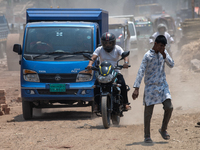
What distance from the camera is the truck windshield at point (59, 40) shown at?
316 inches

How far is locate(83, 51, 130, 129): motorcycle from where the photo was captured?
6352 millimetres

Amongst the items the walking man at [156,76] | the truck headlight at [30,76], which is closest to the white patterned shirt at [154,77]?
the walking man at [156,76]

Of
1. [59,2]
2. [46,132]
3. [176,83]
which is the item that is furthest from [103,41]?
[59,2]

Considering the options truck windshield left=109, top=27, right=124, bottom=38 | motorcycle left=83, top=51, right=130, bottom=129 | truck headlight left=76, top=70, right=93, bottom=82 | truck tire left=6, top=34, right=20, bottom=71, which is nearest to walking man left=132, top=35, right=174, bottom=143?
motorcycle left=83, top=51, right=130, bottom=129

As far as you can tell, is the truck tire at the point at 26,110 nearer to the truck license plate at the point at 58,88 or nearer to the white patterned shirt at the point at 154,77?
the truck license plate at the point at 58,88

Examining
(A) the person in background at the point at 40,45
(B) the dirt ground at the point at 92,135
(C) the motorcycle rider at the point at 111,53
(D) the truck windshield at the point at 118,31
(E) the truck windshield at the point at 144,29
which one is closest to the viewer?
(B) the dirt ground at the point at 92,135

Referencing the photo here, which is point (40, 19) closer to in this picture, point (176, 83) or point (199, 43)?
point (176, 83)

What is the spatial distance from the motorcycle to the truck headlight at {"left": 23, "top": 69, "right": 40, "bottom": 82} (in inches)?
64.4

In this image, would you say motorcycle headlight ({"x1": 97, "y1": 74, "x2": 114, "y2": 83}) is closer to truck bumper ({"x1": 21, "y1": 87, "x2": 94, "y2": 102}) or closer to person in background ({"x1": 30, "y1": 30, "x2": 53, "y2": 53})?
truck bumper ({"x1": 21, "y1": 87, "x2": 94, "y2": 102})

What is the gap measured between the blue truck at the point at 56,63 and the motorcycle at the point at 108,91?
105 cm

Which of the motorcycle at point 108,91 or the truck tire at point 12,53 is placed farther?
the truck tire at point 12,53

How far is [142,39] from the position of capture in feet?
79.7

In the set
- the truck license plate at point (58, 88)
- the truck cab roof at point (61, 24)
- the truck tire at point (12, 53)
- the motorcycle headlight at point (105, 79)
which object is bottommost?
the truck tire at point (12, 53)

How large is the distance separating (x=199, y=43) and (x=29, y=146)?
49.4 feet
